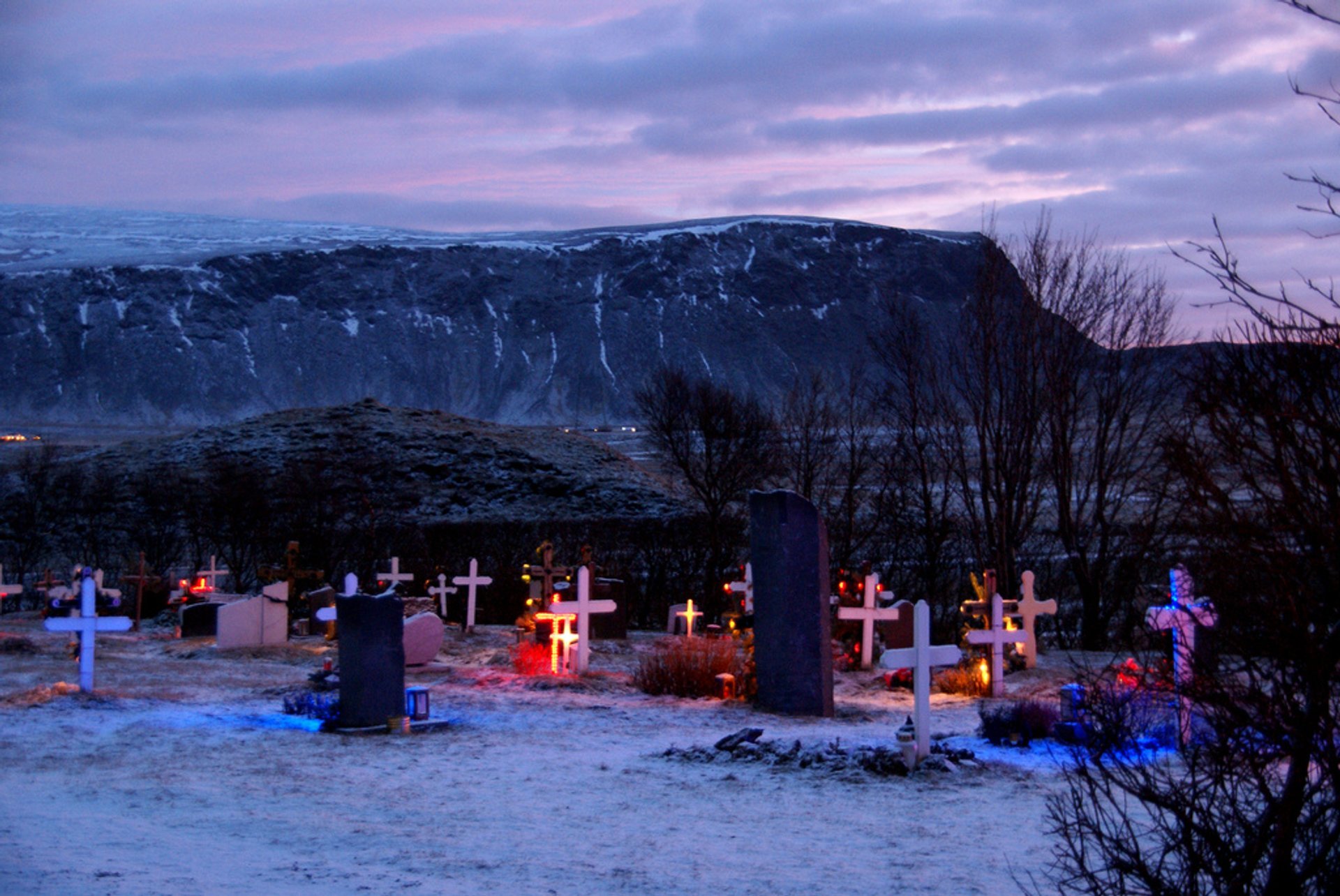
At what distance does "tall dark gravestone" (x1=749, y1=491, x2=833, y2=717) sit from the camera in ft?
46.0

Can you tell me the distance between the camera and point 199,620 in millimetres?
23656

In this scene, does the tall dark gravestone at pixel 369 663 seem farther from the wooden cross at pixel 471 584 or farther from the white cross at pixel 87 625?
the wooden cross at pixel 471 584

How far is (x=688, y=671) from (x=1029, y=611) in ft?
19.5

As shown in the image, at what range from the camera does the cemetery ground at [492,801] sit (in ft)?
23.8

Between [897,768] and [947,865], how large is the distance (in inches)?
115

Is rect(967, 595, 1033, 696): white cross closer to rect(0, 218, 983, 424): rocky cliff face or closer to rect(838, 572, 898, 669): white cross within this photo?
rect(838, 572, 898, 669): white cross

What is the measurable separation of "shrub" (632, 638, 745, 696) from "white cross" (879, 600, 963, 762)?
172 inches

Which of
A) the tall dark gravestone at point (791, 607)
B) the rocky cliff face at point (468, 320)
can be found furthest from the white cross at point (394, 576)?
the rocky cliff face at point (468, 320)

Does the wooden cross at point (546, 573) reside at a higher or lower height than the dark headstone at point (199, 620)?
higher

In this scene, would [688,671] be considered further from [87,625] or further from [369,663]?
[87,625]

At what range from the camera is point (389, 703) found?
1286 cm

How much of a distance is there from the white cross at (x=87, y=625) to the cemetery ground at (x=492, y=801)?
29 cm

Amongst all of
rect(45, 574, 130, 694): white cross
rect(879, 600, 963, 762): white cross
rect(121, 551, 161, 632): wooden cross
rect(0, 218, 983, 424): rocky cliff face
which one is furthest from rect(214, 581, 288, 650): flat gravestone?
rect(0, 218, 983, 424): rocky cliff face

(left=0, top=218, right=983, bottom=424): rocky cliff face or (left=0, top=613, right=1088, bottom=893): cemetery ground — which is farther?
(left=0, top=218, right=983, bottom=424): rocky cliff face
